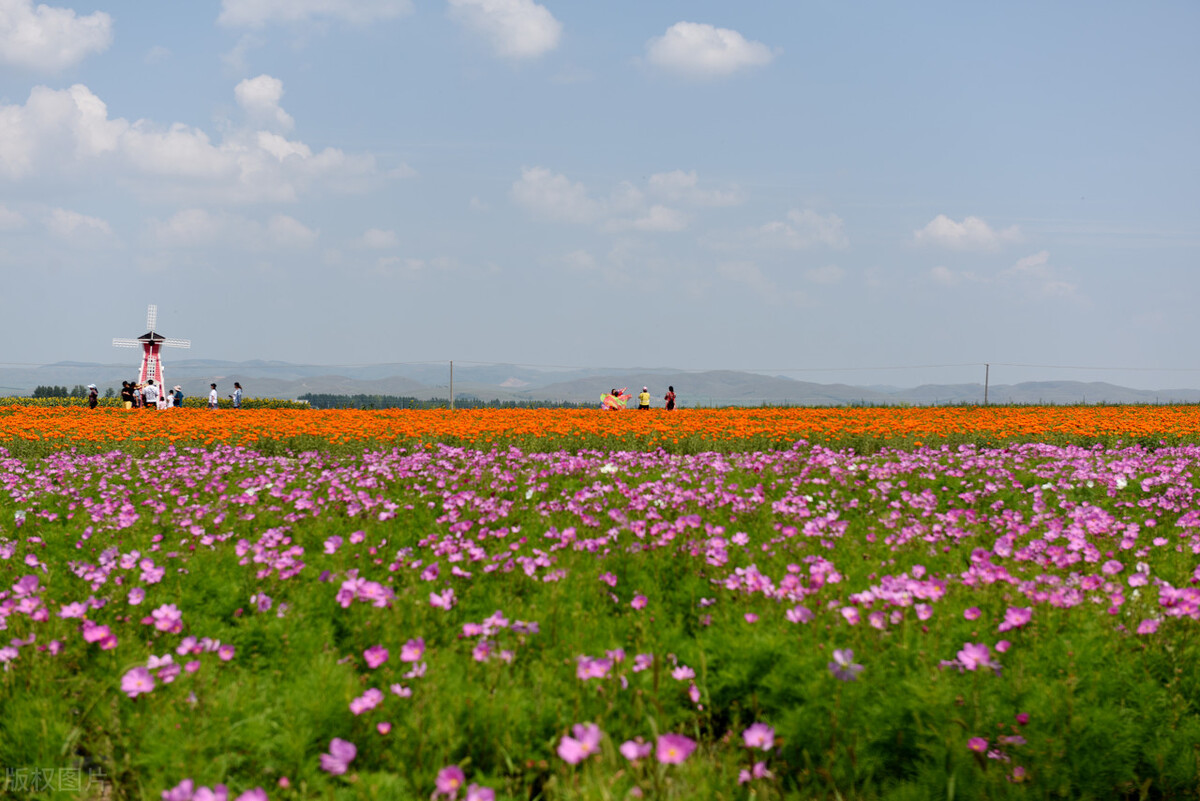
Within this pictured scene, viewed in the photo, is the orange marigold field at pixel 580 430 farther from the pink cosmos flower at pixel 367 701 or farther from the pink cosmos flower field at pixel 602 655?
the pink cosmos flower at pixel 367 701

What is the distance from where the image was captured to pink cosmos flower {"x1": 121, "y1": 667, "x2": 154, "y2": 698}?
337 cm

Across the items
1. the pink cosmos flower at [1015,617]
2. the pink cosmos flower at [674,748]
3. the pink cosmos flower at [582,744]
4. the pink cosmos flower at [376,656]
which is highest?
the pink cosmos flower at [1015,617]

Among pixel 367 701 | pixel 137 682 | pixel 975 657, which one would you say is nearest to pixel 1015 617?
pixel 975 657

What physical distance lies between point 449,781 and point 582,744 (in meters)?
0.47

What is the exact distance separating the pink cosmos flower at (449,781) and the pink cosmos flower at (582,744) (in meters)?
0.39

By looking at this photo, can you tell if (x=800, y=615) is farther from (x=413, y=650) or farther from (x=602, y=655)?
(x=413, y=650)

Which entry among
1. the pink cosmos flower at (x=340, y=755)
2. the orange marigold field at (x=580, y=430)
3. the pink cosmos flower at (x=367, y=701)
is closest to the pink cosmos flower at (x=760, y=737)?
the pink cosmos flower at (x=340, y=755)

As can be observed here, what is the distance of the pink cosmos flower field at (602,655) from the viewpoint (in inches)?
125

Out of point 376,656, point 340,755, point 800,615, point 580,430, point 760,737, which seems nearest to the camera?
point 340,755

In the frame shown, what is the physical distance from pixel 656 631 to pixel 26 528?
6.57 m

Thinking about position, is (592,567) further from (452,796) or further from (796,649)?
(452,796)

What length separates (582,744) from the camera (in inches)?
102

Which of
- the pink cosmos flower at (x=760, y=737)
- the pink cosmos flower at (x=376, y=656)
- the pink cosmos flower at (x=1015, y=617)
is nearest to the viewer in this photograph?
the pink cosmos flower at (x=760, y=737)

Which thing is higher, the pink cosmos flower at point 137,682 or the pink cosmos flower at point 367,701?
the pink cosmos flower at point 367,701
